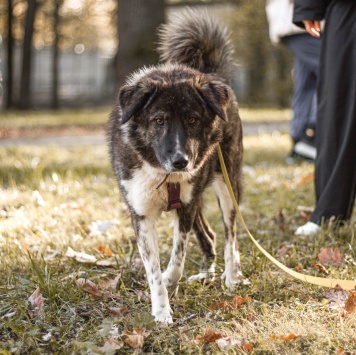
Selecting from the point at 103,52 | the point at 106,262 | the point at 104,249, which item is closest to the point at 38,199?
the point at 104,249

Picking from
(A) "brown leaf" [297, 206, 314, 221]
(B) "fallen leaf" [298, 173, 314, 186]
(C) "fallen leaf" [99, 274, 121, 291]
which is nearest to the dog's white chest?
(C) "fallen leaf" [99, 274, 121, 291]

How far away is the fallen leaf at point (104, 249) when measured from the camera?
14.5 ft

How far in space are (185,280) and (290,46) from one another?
10.4 feet

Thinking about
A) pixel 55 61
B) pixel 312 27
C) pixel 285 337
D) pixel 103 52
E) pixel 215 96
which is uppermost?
pixel 312 27

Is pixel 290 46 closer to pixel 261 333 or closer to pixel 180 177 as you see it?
pixel 180 177

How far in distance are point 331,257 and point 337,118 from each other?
1166mm

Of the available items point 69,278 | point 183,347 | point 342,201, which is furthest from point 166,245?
point 183,347

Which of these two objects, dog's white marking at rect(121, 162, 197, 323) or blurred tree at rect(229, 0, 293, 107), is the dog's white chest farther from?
blurred tree at rect(229, 0, 293, 107)

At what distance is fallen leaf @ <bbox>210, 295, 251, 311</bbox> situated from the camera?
3461mm

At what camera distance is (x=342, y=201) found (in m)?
4.79

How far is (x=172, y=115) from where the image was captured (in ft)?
10.9

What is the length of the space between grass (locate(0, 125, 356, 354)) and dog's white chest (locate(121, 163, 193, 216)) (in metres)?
0.56

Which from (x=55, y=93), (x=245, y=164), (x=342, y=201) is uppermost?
(x=342, y=201)

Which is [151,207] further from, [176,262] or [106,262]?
[106,262]
